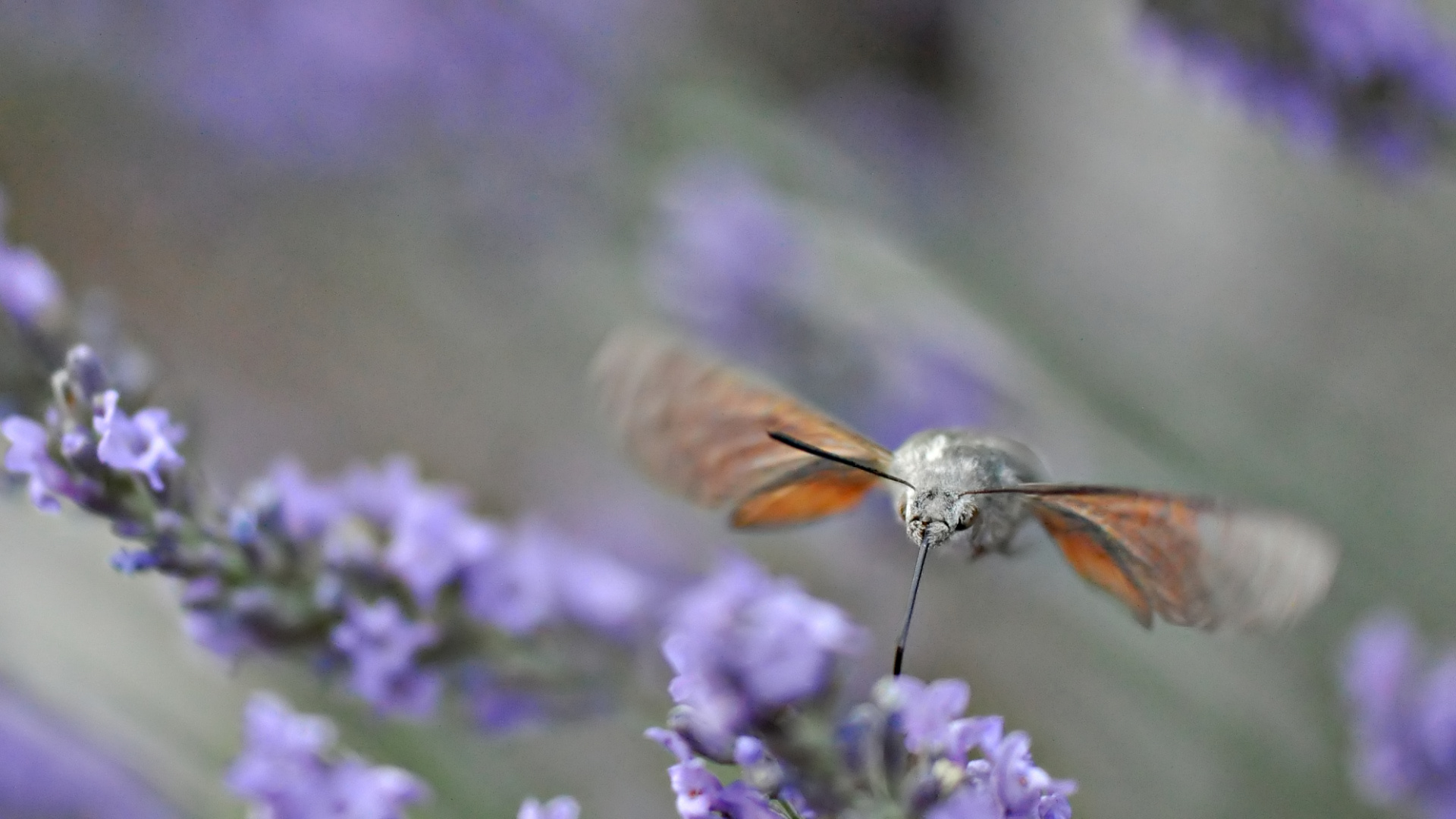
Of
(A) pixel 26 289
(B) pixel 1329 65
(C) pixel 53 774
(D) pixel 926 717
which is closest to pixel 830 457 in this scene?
(D) pixel 926 717

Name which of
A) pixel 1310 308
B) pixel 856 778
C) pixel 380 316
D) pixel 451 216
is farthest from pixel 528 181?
pixel 856 778

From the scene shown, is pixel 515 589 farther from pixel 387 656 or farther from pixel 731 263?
pixel 731 263

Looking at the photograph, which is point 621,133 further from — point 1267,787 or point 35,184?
point 1267,787

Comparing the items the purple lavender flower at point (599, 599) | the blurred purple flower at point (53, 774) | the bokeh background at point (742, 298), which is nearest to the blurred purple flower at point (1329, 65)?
the bokeh background at point (742, 298)

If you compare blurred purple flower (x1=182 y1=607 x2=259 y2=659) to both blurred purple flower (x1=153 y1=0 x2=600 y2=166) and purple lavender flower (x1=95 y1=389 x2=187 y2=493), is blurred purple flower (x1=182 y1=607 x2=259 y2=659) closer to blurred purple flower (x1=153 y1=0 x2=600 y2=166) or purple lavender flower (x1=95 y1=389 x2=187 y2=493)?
purple lavender flower (x1=95 y1=389 x2=187 y2=493)

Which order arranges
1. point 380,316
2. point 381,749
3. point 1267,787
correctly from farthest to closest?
point 380,316, point 1267,787, point 381,749

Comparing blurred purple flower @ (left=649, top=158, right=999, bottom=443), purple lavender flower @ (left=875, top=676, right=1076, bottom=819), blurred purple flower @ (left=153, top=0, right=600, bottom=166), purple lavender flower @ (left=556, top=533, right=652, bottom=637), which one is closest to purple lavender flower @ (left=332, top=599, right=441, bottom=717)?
purple lavender flower @ (left=556, top=533, right=652, bottom=637)

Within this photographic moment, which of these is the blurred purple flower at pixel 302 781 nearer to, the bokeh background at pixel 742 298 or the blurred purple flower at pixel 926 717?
the bokeh background at pixel 742 298
